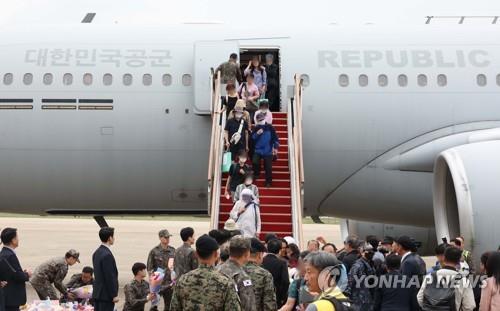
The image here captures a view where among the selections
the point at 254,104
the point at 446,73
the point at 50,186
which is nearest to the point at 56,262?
the point at 50,186

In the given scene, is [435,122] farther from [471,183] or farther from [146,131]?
[146,131]

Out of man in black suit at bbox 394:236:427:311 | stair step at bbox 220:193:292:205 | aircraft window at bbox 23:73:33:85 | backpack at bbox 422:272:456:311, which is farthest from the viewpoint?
aircraft window at bbox 23:73:33:85

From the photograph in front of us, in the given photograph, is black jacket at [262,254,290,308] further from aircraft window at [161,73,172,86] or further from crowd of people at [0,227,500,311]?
aircraft window at [161,73,172,86]

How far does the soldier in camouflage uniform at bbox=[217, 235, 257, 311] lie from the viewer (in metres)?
8.27

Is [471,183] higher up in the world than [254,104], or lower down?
lower down

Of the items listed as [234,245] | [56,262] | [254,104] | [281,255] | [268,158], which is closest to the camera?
[234,245]

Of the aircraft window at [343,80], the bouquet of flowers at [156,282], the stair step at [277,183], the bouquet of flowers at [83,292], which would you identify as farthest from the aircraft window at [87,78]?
the bouquet of flowers at [83,292]

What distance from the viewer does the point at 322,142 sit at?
17.4 metres

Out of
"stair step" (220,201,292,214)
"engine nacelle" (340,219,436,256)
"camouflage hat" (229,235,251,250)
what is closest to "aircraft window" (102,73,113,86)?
"stair step" (220,201,292,214)

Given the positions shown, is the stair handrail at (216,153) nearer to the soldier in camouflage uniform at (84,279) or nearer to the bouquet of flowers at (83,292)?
the soldier in camouflage uniform at (84,279)

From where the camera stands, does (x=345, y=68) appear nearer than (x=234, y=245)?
No

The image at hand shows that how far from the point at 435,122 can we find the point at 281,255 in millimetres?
7216

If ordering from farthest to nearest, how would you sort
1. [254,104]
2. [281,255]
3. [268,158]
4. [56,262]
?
[254,104], [268,158], [56,262], [281,255]

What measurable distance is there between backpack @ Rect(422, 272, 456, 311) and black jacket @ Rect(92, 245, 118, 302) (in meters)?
3.75
